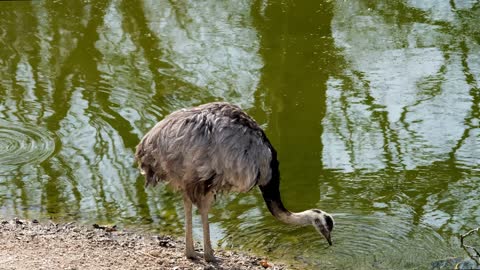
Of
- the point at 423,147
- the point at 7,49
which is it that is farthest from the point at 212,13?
the point at 423,147

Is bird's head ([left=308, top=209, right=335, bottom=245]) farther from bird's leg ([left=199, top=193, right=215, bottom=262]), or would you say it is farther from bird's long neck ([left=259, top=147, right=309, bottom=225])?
bird's leg ([left=199, top=193, right=215, bottom=262])

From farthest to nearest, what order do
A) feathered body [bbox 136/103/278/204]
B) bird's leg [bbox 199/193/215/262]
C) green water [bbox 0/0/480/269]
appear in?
green water [bbox 0/0/480/269]
bird's leg [bbox 199/193/215/262]
feathered body [bbox 136/103/278/204]

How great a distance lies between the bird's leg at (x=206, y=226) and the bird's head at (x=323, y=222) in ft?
2.86

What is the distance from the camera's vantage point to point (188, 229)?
26.3 feet

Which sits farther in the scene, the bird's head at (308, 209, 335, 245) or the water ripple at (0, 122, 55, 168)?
the water ripple at (0, 122, 55, 168)

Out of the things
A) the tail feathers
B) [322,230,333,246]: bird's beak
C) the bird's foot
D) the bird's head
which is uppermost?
the tail feathers

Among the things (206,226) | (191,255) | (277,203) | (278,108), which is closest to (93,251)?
(191,255)

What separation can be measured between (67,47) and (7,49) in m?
0.84

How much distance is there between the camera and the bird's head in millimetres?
8094

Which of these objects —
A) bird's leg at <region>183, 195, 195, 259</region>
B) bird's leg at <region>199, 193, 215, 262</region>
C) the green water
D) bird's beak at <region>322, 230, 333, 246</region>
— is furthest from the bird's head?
bird's leg at <region>183, 195, 195, 259</region>

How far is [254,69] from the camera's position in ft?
41.4

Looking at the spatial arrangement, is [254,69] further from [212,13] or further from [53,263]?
[53,263]

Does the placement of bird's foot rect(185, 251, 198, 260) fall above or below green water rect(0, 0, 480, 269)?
below

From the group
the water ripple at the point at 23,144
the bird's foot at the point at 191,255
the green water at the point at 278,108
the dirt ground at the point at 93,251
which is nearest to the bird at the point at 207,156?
the bird's foot at the point at 191,255
